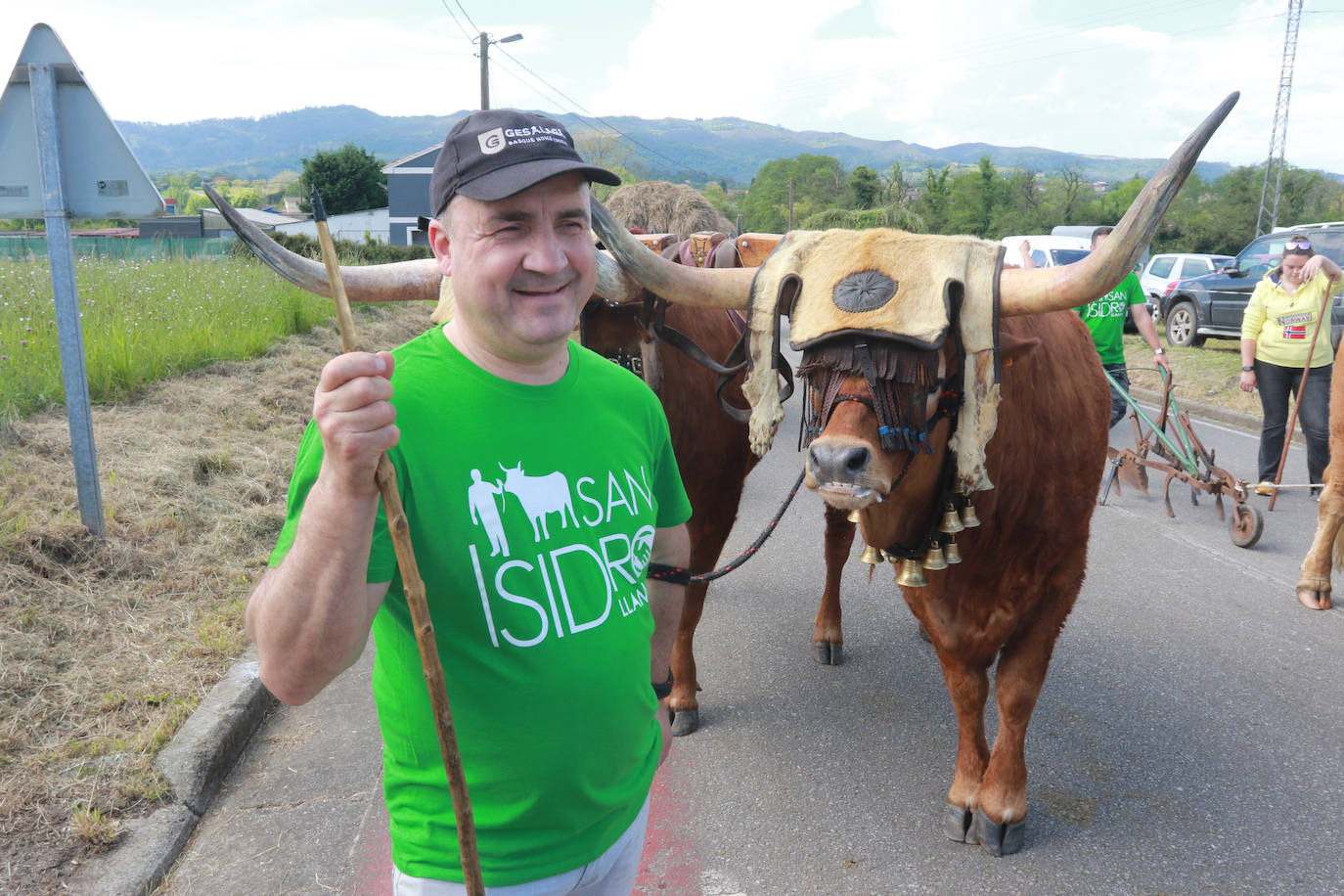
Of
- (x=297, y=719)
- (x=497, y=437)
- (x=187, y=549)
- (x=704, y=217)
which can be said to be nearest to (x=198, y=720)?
(x=297, y=719)

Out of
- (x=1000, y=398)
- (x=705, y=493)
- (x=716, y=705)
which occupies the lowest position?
(x=716, y=705)

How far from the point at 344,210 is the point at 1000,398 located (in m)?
73.4

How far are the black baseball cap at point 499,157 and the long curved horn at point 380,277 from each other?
108cm

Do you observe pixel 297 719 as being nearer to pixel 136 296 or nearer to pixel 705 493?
pixel 705 493

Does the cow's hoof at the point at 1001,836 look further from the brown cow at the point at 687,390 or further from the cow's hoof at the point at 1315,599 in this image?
the cow's hoof at the point at 1315,599

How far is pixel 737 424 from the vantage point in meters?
3.79

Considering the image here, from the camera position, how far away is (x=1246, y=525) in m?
5.91

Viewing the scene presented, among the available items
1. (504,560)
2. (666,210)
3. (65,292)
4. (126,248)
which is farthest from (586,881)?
(126,248)

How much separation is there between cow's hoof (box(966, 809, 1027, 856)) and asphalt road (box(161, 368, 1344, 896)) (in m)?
0.04

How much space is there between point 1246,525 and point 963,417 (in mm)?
4669

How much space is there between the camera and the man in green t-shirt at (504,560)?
4.62 ft

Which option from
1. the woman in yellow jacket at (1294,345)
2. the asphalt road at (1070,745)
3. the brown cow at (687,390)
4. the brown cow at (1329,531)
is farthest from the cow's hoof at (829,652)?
the woman in yellow jacket at (1294,345)

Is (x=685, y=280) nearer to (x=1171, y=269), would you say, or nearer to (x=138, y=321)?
(x=138, y=321)

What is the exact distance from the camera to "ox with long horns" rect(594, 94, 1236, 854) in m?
2.28
